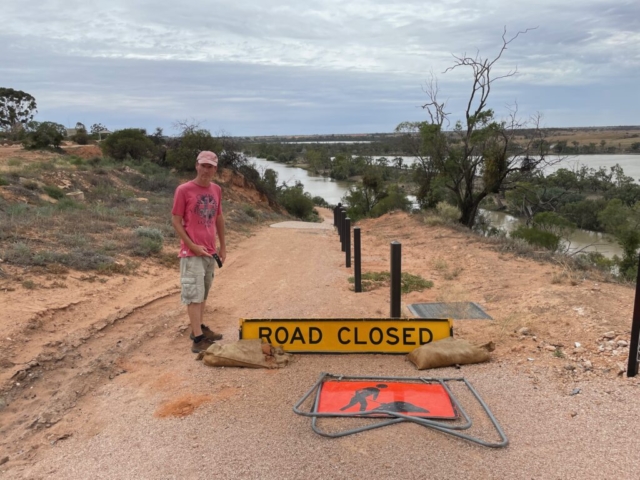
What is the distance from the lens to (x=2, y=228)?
7898mm

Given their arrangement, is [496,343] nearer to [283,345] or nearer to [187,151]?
[283,345]

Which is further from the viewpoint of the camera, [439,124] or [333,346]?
[439,124]

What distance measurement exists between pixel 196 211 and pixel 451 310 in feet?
10.7

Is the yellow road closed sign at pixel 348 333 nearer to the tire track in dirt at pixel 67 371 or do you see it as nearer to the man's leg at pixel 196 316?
the man's leg at pixel 196 316

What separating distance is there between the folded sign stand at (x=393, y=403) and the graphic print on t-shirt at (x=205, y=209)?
67.5 inches

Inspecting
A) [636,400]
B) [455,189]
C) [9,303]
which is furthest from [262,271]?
[455,189]

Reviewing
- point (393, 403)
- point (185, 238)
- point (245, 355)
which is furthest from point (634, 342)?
point (185, 238)

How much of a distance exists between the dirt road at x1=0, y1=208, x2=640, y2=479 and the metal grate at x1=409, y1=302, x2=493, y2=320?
17 centimetres

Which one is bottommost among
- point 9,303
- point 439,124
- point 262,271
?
point 262,271

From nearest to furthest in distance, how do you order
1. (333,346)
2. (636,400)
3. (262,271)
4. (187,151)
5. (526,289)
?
1. (636,400)
2. (333,346)
3. (526,289)
4. (262,271)
5. (187,151)

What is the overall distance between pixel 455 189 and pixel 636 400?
19.8 m

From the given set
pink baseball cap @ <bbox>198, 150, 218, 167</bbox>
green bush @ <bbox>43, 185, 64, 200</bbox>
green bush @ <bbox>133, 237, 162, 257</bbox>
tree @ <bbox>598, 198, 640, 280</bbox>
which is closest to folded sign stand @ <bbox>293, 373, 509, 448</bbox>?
pink baseball cap @ <bbox>198, 150, 218, 167</bbox>

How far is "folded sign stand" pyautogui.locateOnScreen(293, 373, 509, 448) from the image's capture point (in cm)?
313

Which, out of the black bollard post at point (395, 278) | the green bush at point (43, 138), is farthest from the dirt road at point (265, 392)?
the green bush at point (43, 138)
